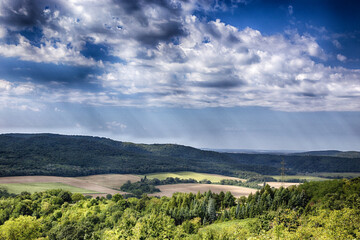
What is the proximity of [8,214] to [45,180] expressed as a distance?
92662 millimetres

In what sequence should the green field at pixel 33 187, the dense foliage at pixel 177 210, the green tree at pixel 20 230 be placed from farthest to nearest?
1. the green field at pixel 33 187
2. the dense foliage at pixel 177 210
3. the green tree at pixel 20 230

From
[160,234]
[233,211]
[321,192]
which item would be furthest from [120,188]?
[160,234]

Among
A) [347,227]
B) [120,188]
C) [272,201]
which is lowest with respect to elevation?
[120,188]

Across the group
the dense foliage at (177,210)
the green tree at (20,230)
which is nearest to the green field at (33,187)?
the dense foliage at (177,210)

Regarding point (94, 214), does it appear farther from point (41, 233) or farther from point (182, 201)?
point (182, 201)

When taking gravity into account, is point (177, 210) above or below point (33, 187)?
above

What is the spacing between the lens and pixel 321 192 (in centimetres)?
11738

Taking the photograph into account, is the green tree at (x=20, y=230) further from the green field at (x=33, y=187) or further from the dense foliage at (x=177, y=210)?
the green field at (x=33, y=187)

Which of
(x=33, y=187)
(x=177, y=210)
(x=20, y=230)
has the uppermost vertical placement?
(x=20, y=230)

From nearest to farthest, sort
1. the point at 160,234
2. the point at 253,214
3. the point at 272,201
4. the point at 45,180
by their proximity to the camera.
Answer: the point at 160,234, the point at 253,214, the point at 272,201, the point at 45,180

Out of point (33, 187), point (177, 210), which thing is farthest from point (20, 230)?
point (33, 187)

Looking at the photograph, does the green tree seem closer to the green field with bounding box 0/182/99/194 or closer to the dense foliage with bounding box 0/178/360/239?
the dense foliage with bounding box 0/178/360/239

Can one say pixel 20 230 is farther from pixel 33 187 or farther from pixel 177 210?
pixel 33 187

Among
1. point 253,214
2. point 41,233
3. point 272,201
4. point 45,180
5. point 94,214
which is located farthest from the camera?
point 45,180
